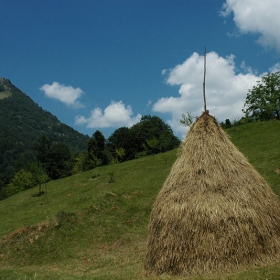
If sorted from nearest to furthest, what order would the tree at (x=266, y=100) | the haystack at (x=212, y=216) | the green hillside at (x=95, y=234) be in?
the haystack at (x=212, y=216), the green hillside at (x=95, y=234), the tree at (x=266, y=100)

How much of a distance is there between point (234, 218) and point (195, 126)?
4.18 m

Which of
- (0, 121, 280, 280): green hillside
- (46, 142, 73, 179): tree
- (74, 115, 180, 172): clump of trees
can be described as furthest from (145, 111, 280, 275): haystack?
(46, 142, 73, 179): tree

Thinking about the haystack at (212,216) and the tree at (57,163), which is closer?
the haystack at (212,216)

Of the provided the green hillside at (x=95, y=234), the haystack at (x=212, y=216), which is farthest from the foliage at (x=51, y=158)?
the haystack at (x=212, y=216)

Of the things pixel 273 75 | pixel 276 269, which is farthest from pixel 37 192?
pixel 273 75

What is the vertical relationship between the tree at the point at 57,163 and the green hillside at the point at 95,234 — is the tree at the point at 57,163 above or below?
above

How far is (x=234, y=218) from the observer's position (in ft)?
32.2

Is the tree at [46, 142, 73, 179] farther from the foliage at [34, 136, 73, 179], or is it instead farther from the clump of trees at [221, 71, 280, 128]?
the clump of trees at [221, 71, 280, 128]

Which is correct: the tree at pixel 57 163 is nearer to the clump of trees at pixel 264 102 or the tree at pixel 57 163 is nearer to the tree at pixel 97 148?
the tree at pixel 97 148

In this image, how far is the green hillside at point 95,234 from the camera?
1473cm

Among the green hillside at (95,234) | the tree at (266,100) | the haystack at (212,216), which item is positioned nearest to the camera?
the haystack at (212,216)

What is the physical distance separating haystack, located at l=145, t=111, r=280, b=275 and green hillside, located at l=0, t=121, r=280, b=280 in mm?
783

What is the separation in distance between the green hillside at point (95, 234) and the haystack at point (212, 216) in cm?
78

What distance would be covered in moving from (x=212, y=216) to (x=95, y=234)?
45.0 ft
